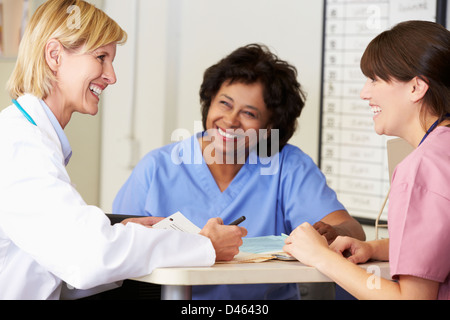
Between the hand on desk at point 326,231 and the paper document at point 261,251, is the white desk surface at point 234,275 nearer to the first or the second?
the paper document at point 261,251

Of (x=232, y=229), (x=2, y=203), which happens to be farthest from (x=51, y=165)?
(x=232, y=229)

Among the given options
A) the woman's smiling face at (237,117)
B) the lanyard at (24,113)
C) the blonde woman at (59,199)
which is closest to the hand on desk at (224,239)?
the blonde woman at (59,199)

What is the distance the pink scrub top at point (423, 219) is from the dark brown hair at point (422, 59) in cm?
13

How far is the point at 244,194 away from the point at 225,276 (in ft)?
2.67

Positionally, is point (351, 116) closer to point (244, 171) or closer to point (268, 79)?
point (268, 79)

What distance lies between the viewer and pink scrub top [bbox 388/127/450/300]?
3.60 ft

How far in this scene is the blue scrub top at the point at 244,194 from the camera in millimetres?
1921

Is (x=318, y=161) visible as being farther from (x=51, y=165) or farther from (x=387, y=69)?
(x=51, y=165)

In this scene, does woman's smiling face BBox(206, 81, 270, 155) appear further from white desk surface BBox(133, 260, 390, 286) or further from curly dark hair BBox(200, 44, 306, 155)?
white desk surface BBox(133, 260, 390, 286)

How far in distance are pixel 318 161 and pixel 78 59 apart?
152cm

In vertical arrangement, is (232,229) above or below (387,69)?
below

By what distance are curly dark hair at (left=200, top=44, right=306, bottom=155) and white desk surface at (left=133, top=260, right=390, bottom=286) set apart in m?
0.91

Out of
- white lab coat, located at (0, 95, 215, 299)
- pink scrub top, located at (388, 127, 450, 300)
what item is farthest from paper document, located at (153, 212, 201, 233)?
pink scrub top, located at (388, 127, 450, 300)
